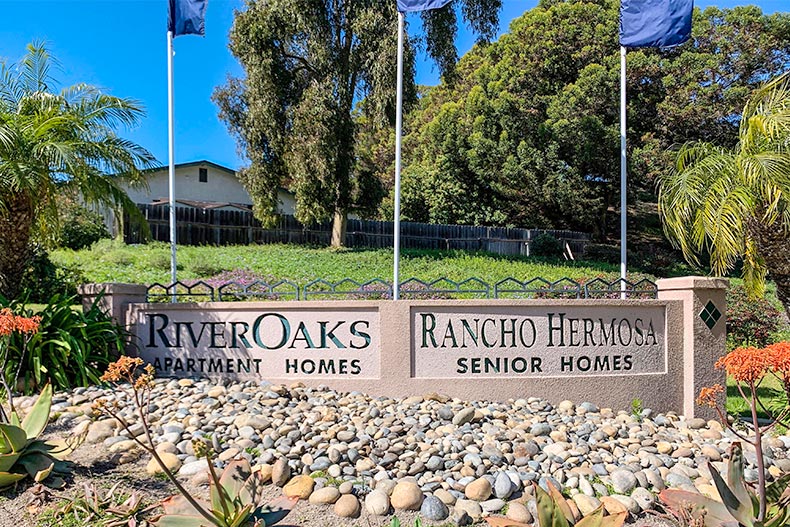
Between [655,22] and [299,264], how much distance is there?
10.6 meters

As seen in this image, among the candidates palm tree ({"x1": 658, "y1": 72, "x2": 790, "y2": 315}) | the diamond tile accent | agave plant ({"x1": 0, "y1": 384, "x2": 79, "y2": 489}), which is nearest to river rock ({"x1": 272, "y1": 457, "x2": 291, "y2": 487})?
agave plant ({"x1": 0, "y1": 384, "x2": 79, "y2": 489})

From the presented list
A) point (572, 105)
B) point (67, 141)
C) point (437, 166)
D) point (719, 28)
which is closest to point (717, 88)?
point (719, 28)

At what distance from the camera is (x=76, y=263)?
14094 mm

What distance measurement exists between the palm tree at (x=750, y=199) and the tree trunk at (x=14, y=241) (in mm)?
7888

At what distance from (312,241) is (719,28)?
726 inches

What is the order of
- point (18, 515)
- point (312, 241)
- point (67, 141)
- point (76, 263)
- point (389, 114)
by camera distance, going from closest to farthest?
point (18, 515) → point (67, 141) → point (76, 263) → point (389, 114) → point (312, 241)

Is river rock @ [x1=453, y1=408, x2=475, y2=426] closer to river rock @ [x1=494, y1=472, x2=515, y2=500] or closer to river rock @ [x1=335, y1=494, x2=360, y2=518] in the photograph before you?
river rock @ [x1=494, y1=472, x2=515, y2=500]

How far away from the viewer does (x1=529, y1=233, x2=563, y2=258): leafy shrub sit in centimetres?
2353

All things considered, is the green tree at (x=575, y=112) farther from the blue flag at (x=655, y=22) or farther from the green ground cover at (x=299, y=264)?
the blue flag at (x=655, y=22)

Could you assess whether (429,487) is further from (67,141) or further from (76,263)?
(76,263)

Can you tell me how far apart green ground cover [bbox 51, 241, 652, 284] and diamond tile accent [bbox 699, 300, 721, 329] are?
28.0 ft

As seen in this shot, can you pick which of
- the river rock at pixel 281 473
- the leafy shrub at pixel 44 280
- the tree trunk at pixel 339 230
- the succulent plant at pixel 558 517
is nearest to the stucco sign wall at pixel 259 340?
the river rock at pixel 281 473

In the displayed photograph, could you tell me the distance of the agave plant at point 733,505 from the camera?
10.7ft

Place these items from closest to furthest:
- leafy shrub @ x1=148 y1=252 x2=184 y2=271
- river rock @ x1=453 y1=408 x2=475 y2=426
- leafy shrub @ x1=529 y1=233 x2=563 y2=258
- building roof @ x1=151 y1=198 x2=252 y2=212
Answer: river rock @ x1=453 y1=408 x2=475 y2=426, leafy shrub @ x1=148 y1=252 x2=184 y2=271, leafy shrub @ x1=529 y1=233 x2=563 y2=258, building roof @ x1=151 y1=198 x2=252 y2=212
